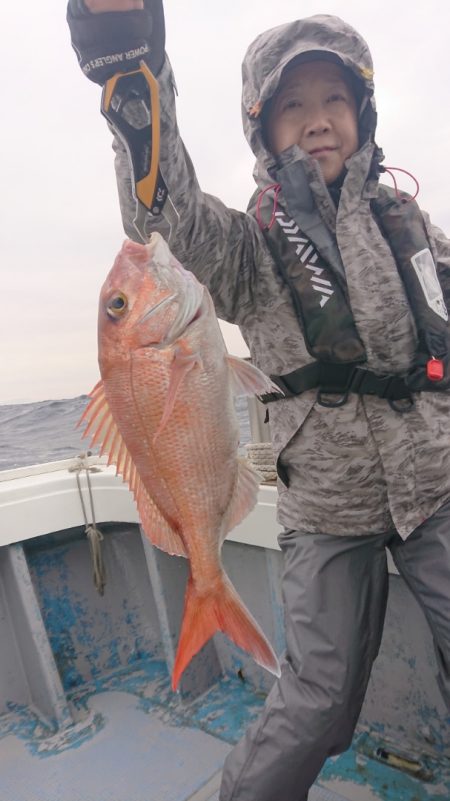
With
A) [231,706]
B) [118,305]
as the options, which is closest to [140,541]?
[231,706]

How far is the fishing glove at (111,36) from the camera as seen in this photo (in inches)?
57.4

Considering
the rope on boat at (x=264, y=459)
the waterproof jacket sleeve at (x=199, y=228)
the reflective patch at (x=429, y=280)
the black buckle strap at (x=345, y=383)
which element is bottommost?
the rope on boat at (x=264, y=459)

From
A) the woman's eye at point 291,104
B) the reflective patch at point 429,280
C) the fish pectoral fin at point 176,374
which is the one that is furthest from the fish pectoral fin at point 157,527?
the woman's eye at point 291,104

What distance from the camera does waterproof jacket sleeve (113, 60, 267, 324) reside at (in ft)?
5.60

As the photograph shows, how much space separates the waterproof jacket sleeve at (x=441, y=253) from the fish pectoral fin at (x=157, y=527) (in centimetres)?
153

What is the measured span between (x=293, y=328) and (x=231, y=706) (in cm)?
250

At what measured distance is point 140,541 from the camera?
403 centimetres

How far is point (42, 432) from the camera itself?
12.8 metres

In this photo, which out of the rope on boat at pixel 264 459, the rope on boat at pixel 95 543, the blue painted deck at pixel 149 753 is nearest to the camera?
the blue painted deck at pixel 149 753

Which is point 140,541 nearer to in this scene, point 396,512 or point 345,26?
point 396,512

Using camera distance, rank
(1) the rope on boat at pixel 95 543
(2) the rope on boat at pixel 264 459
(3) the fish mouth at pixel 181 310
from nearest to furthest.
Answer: (3) the fish mouth at pixel 181 310 < (2) the rope on boat at pixel 264 459 < (1) the rope on boat at pixel 95 543

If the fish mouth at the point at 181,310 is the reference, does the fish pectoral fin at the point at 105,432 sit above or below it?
below

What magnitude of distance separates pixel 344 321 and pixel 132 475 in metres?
0.95

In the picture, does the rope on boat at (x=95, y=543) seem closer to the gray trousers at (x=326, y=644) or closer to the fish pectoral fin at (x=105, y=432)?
the gray trousers at (x=326, y=644)
